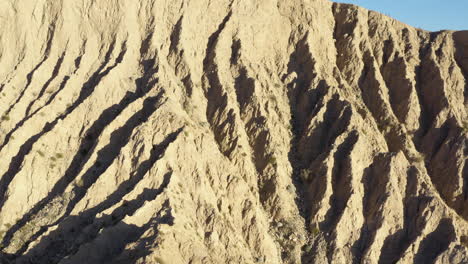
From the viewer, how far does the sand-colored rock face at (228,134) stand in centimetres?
2752

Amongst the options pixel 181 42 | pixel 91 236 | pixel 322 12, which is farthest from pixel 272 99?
pixel 91 236

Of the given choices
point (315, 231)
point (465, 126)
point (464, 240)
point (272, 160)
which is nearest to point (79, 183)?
point (272, 160)

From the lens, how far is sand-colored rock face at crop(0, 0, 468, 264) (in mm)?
27516

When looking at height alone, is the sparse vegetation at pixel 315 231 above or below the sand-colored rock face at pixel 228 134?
below

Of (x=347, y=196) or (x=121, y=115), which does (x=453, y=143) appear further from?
(x=121, y=115)

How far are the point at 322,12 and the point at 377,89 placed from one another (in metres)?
8.06

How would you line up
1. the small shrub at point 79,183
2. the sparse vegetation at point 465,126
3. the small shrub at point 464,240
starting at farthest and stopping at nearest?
1. the sparse vegetation at point 465,126
2. the small shrub at point 464,240
3. the small shrub at point 79,183

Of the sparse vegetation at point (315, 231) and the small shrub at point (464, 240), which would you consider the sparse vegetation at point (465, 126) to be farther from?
the sparse vegetation at point (315, 231)

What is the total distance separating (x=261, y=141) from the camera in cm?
3375

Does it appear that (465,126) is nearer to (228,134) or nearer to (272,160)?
(272,160)

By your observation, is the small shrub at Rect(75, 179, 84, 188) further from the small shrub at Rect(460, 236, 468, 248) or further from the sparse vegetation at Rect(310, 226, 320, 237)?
Result: the small shrub at Rect(460, 236, 468, 248)

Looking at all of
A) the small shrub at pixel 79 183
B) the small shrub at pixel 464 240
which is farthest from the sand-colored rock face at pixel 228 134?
the small shrub at pixel 464 240

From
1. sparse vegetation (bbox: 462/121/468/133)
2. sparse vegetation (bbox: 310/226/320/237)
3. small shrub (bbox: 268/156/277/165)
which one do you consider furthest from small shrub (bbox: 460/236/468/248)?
small shrub (bbox: 268/156/277/165)

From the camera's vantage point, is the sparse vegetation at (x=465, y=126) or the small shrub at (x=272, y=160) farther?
the sparse vegetation at (x=465, y=126)
